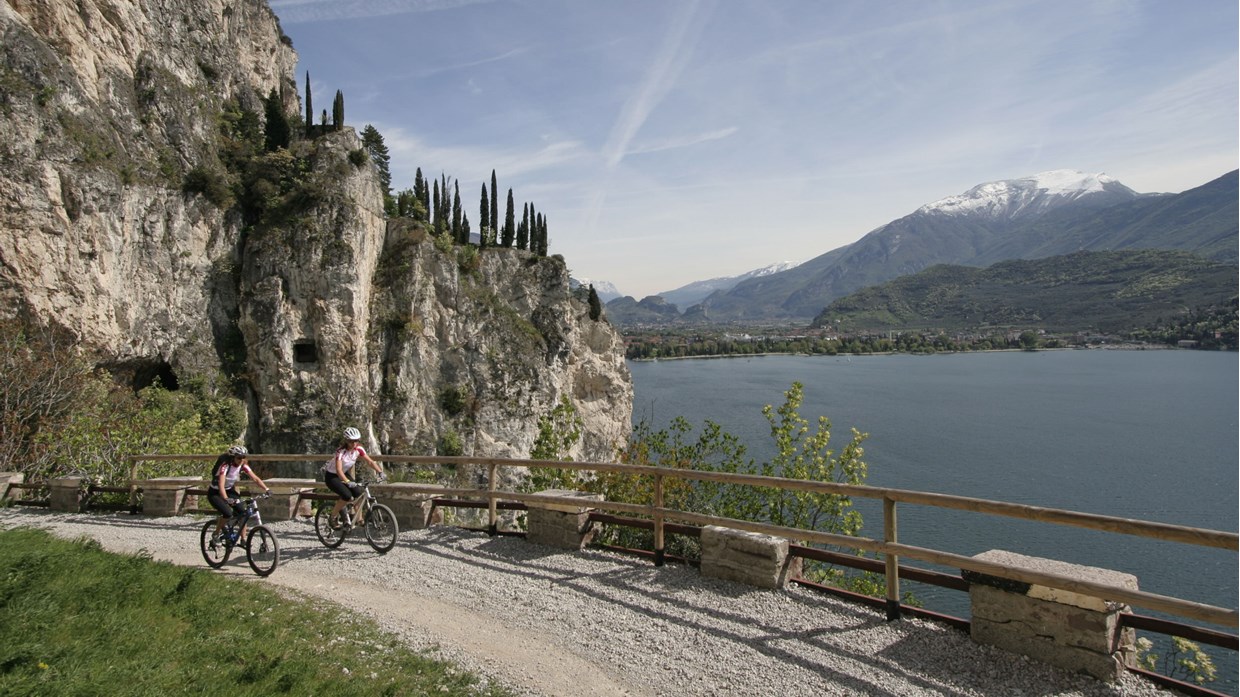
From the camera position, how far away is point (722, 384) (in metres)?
123

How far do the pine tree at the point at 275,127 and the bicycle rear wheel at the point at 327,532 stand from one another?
39407 millimetres

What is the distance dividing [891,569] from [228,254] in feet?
136

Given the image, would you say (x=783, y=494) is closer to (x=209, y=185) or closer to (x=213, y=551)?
(x=213, y=551)

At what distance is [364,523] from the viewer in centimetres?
1123

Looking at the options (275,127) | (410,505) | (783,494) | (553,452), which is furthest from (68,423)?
(275,127)

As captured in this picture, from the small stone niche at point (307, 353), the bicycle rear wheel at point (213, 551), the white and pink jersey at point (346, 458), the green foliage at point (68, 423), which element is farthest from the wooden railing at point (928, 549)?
the small stone niche at point (307, 353)

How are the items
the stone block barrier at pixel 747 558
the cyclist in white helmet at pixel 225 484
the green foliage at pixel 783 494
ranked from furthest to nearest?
1. the green foliage at pixel 783 494
2. the cyclist in white helmet at pixel 225 484
3. the stone block barrier at pixel 747 558

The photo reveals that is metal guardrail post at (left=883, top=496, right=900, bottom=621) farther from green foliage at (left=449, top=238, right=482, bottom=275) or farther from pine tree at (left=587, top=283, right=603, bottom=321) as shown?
pine tree at (left=587, top=283, right=603, bottom=321)

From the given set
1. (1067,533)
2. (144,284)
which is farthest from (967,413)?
(144,284)

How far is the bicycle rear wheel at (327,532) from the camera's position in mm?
10893

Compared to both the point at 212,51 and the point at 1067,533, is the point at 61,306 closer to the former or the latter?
the point at 212,51

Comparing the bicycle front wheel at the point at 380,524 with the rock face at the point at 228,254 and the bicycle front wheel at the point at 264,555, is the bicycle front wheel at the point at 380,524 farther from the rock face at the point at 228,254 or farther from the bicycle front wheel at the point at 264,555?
the rock face at the point at 228,254

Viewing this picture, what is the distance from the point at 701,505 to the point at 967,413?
255 feet

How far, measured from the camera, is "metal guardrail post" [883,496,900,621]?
22.9 feet
